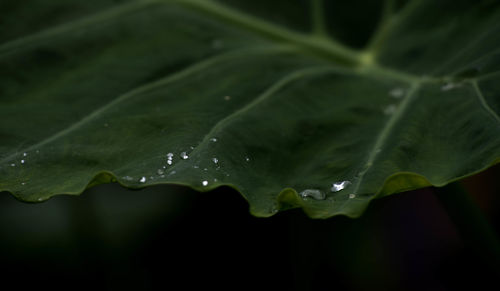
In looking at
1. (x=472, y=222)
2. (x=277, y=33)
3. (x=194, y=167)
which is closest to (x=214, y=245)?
(x=277, y=33)

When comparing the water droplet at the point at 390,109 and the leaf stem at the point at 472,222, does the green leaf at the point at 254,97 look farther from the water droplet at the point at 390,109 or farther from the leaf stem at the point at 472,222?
the leaf stem at the point at 472,222

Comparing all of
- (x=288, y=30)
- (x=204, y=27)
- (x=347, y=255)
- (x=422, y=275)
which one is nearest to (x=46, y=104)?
(x=204, y=27)

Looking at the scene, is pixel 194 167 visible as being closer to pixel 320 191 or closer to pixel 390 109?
pixel 320 191

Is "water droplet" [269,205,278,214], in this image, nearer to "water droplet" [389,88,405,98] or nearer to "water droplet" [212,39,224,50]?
"water droplet" [389,88,405,98]

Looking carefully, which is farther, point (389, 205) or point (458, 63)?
point (389, 205)

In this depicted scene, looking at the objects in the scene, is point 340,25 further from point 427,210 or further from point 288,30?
point 427,210

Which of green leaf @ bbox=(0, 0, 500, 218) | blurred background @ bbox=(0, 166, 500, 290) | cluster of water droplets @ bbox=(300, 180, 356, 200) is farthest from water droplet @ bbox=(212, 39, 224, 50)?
blurred background @ bbox=(0, 166, 500, 290)
